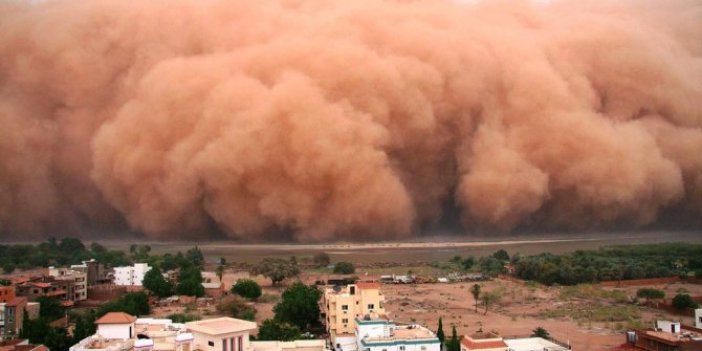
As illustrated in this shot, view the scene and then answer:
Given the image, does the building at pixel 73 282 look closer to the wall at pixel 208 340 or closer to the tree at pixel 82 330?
the tree at pixel 82 330

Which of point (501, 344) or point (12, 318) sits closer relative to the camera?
point (501, 344)

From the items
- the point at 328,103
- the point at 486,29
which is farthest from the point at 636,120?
the point at 328,103

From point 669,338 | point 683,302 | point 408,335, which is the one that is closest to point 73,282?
point 408,335

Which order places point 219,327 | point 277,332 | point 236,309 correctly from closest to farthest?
point 219,327, point 277,332, point 236,309

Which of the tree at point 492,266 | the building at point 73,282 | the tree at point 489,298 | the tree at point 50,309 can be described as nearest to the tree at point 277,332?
the tree at point 489,298

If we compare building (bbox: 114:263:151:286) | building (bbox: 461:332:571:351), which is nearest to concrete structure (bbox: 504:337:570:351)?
building (bbox: 461:332:571:351)

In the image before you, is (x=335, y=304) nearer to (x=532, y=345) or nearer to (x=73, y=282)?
(x=532, y=345)

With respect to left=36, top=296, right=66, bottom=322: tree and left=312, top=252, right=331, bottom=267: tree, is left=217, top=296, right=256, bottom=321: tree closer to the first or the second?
left=36, top=296, right=66, bottom=322: tree
